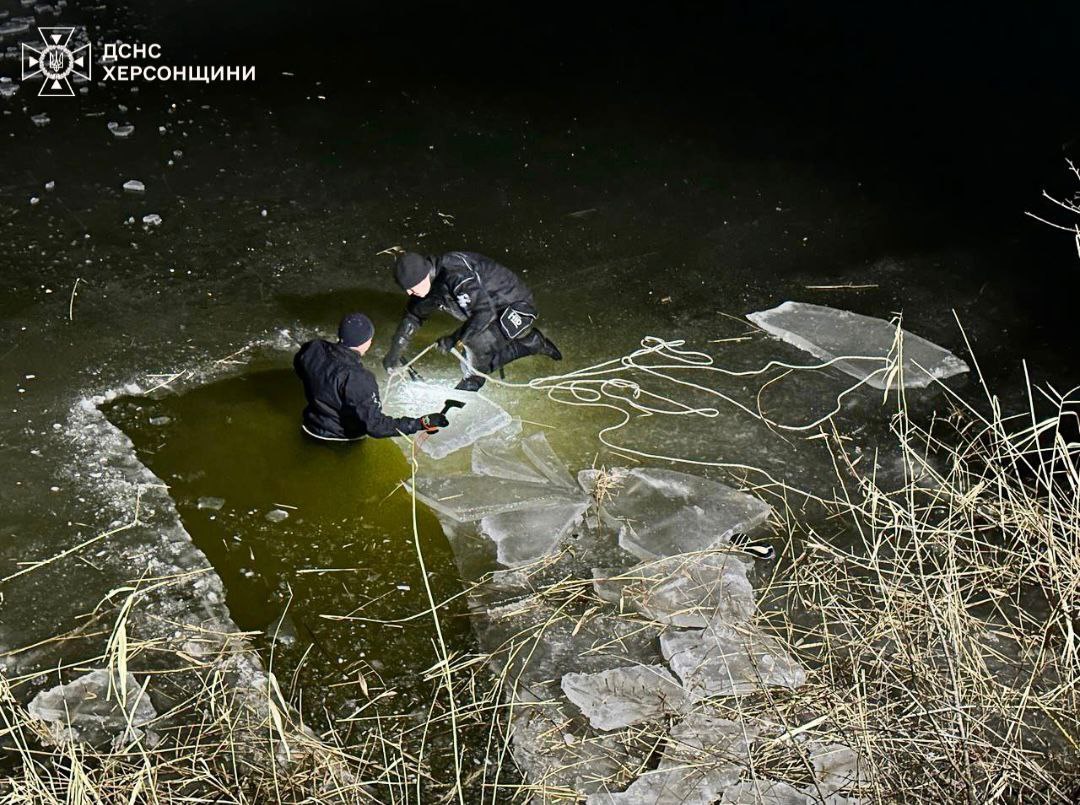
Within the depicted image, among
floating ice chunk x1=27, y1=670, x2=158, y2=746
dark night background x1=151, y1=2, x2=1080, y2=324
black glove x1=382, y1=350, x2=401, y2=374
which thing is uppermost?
dark night background x1=151, y1=2, x2=1080, y2=324

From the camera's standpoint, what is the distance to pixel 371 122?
8148mm

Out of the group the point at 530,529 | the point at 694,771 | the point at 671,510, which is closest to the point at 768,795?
the point at 694,771

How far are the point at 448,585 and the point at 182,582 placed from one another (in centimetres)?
109

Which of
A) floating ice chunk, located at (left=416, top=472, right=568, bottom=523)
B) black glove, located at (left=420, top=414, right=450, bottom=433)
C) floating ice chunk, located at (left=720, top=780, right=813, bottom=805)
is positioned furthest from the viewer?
black glove, located at (left=420, top=414, right=450, bottom=433)

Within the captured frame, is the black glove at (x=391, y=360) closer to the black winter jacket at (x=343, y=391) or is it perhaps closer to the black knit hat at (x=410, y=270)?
the black knit hat at (x=410, y=270)

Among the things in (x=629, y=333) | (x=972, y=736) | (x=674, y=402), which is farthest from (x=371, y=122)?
(x=972, y=736)

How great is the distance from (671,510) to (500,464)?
82cm

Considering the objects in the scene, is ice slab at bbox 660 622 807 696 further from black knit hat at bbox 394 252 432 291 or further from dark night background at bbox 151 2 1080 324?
dark night background at bbox 151 2 1080 324

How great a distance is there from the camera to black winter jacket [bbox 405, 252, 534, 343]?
5586 mm

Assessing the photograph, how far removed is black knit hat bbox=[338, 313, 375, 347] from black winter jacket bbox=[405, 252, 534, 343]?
22.5 inches

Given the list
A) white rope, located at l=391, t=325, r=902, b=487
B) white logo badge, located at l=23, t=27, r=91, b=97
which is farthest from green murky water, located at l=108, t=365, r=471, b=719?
white logo badge, located at l=23, t=27, r=91, b=97

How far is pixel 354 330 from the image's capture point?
16.8ft

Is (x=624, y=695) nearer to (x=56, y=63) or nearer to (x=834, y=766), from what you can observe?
(x=834, y=766)

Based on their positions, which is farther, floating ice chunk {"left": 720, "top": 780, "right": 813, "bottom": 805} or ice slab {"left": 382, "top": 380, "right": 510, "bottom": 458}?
ice slab {"left": 382, "top": 380, "right": 510, "bottom": 458}
